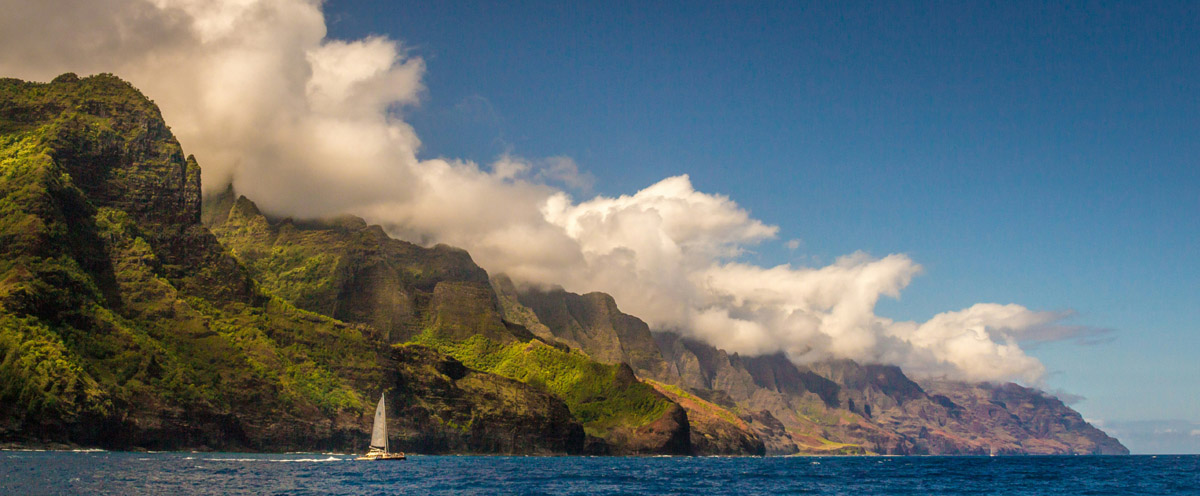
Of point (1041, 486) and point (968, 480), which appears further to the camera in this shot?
point (968, 480)

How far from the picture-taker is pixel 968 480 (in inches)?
6476

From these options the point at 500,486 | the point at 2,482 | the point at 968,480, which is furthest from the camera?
the point at 968,480

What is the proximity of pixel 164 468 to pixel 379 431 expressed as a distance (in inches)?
2231

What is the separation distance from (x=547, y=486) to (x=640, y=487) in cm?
1343

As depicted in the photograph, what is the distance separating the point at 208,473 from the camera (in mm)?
133375

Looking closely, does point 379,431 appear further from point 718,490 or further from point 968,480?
point 968,480

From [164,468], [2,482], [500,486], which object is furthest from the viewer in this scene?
[164,468]

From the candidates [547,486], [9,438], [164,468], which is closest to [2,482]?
[164,468]

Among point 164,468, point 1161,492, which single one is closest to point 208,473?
point 164,468

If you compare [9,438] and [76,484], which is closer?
[76,484]

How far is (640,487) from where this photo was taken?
132375mm

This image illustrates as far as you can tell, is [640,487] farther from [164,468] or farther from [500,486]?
[164,468]

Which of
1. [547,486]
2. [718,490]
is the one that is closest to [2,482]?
[547,486]

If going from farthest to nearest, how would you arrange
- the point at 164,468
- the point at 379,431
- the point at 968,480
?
the point at 379,431 → the point at 968,480 → the point at 164,468
